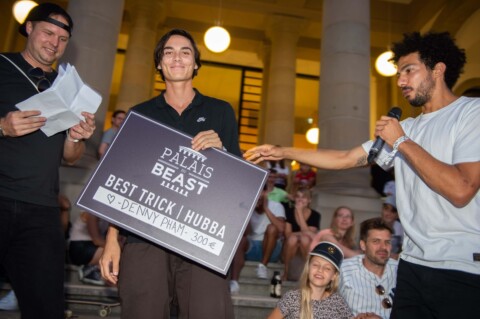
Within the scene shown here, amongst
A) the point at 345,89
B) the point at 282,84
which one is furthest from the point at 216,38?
the point at 345,89

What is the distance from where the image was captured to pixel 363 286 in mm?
4098

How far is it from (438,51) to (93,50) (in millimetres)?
6746

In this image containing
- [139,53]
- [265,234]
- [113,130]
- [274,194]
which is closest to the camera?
[265,234]

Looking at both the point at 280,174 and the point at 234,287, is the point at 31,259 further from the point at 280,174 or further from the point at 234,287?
the point at 280,174

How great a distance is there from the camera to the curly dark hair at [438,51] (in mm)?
2529

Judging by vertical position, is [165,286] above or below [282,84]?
below

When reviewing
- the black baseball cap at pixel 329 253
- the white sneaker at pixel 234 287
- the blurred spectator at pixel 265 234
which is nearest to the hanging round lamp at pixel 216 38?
the blurred spectator at pixel 265 234

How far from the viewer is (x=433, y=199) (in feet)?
7.19

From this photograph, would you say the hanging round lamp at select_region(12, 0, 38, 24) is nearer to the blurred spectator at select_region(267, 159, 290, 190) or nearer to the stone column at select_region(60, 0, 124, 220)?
the stone column at select_region(60, 0, 124, 220)

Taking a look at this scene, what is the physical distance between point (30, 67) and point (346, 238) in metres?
4.79

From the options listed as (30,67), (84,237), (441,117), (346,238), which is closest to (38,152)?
(30,67)

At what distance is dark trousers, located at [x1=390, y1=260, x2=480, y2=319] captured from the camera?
78.4 inches

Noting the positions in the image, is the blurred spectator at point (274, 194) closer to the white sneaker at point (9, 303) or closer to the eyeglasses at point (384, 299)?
the eyeglasses at point (384, 299)

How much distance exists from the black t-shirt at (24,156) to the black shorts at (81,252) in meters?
3.18
